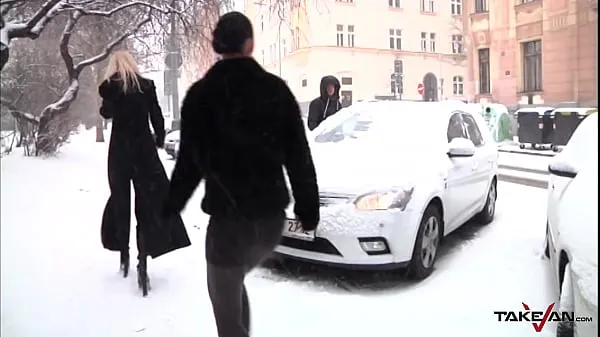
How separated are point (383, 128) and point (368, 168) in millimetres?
386

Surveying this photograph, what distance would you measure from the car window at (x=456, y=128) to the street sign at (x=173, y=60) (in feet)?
6.41

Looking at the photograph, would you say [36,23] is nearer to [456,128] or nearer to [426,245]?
[426,245]

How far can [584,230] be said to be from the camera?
1.87 m

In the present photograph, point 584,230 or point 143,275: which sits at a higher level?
point 584,230

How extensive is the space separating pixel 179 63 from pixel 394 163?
137cm

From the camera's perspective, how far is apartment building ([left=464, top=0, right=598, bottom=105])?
2.52 m

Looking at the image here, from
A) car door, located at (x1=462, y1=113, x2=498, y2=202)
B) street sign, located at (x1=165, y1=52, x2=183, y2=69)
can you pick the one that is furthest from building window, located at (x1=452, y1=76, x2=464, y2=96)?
street sign, located at (x1=165, y1=52, x2=183, y2=69)

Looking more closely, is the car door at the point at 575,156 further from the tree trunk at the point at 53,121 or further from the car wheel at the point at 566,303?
the tree trunk at the point at 53,121

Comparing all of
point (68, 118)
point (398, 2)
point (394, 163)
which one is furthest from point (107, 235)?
point (398, 2)

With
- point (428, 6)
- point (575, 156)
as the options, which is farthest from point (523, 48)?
point (575, 156)

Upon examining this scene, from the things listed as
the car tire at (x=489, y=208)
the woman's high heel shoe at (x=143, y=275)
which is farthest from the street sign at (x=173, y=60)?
the car tire at (x=489, y=208)

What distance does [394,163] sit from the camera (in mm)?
3129

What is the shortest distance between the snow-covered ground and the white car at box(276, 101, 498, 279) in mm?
207

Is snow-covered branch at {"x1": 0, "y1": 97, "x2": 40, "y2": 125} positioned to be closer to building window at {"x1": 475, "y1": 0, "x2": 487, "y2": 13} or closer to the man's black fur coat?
the man's black fur coat
